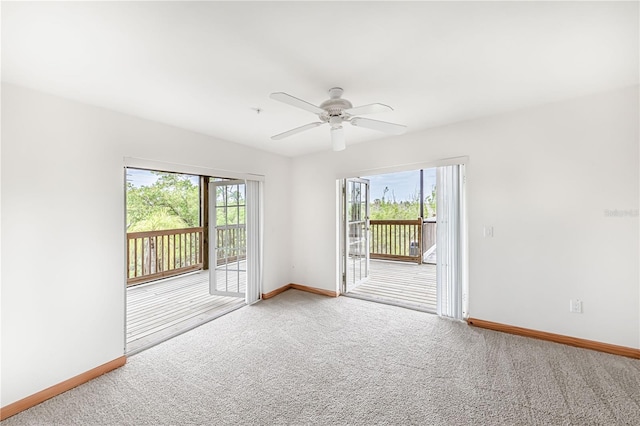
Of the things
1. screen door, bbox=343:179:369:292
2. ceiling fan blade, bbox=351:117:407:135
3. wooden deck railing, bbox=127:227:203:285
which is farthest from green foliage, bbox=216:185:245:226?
ceiling fan blade, bbox=351:117:407:135

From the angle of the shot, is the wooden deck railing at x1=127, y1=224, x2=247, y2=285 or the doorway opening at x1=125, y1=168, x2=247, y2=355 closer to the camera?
the doorway opening at x1=125, y1=168, x2=247, y2=355

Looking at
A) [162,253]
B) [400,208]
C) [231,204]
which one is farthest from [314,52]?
[400,208]

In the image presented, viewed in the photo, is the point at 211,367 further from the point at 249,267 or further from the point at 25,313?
the point at 249,267

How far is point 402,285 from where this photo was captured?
467 cm

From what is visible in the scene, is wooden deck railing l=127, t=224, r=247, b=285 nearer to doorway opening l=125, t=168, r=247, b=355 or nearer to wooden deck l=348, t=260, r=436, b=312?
doorway opening l=125, t=168, r=247, b=355

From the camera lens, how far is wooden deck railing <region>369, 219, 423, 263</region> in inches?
251

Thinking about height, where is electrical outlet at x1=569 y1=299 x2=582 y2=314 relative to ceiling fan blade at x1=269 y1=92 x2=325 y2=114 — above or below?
below

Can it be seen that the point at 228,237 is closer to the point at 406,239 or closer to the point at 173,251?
the point at 173,251

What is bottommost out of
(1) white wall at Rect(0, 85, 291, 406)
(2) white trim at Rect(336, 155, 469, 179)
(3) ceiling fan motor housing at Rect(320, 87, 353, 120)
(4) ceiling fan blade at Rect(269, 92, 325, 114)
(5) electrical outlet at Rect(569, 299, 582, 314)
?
(5) electrical outlet at Rect(569, 299, 582, 314)

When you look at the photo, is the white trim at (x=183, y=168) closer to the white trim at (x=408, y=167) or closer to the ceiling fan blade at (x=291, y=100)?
the white trim at (x=408, y=167)

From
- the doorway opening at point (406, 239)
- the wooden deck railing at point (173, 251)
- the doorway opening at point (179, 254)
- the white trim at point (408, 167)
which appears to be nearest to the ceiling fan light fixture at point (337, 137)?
the white trim at point (408, 167)

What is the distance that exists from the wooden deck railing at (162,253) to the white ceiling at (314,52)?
333 centimetres

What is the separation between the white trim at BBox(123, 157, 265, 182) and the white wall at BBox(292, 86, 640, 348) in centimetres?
224

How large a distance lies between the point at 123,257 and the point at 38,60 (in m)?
1.56
